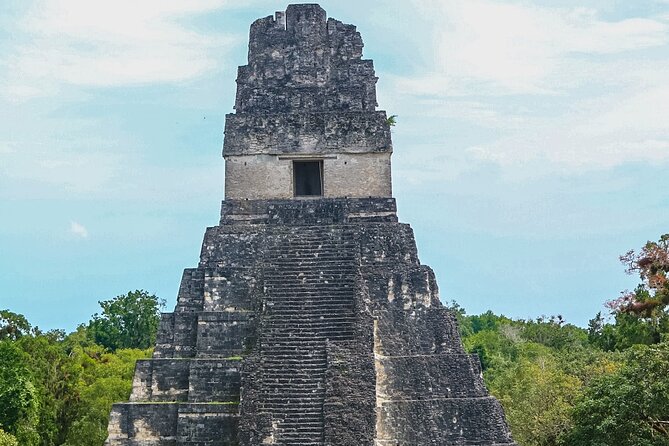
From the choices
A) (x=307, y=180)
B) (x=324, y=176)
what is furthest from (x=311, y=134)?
(x=307, y=180)

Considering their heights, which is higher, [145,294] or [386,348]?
[145,294]

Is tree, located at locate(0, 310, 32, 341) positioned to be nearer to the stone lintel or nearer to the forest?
the forest

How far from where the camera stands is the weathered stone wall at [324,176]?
1866cm

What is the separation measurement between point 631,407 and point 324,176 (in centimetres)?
649

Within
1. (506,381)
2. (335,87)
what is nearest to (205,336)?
(335,87)

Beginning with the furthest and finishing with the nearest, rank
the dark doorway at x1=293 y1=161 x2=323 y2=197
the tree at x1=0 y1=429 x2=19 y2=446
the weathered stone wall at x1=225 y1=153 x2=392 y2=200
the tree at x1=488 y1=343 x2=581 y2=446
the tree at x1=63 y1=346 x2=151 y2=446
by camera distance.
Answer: the tree at x1=63 y1=346 x2=151 y2=446
the tree at x1=488 y1=343 x2=581 y2=446
the dark doorway at x1=293 y1=161 x2=323 y2=197
the weathered stone wall at x1=225 y1=153 x2=392 y2=200
the tree at x1=0 y1=429 x2=19 y2=446

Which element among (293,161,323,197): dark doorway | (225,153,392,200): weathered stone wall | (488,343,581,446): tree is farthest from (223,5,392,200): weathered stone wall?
(488,343,581,446): tree

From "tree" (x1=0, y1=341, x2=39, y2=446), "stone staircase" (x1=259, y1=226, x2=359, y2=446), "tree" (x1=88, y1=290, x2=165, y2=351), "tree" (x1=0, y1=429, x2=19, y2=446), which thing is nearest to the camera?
"stone staircase" (x1=259, y1=226, x2=359, y2=446)

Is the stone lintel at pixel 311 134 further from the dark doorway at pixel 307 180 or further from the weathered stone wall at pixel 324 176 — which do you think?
the dark doorway at pixel 307 180

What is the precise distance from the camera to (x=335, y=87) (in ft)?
63.5

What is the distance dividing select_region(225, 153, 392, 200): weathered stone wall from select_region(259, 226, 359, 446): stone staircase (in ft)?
4.47

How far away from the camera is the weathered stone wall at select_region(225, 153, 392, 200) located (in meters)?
18.7

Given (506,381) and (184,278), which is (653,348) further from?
(506,381)

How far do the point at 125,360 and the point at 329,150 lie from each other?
12612mm
